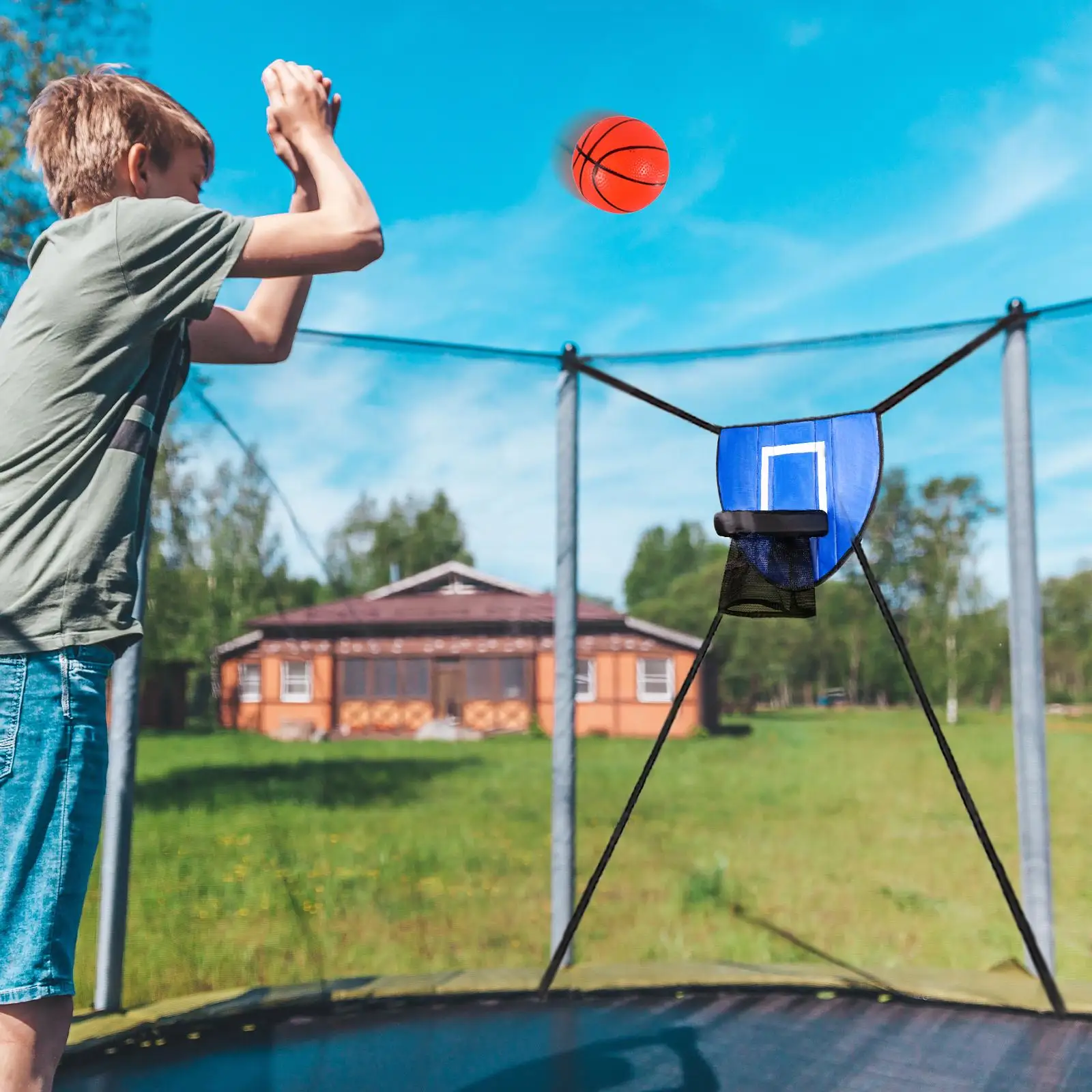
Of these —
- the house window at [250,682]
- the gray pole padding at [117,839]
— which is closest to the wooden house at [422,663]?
the house window at [250,682]

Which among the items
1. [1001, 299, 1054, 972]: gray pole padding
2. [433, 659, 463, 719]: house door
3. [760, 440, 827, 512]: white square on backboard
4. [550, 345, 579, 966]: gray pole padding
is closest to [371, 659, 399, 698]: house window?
[433, 659, 463, 719]: house door

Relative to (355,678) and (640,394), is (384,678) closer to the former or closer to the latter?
(355,678)

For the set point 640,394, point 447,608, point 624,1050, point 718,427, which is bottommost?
point 624,1050

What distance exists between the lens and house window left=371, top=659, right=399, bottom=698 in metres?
2.45

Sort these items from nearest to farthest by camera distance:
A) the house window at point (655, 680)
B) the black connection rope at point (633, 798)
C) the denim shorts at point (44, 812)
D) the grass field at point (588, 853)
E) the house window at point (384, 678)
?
the denim shorts at point (44, 812) < the black connection rope at point (633, 798) < the grass field at point (588, 853) < the house window at point (384, 678) < the house window at point (655, 680)

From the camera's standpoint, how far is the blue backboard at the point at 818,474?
1940mm

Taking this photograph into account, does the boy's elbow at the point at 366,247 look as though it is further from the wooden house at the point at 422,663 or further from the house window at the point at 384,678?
the house window at the point at 384,678

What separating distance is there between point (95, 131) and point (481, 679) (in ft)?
6.07

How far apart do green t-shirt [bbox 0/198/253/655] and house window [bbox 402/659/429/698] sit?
161 centimetres

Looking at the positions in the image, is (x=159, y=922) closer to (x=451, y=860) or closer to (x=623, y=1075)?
(x=623, y=1075)

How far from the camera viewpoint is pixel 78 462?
2.78ft

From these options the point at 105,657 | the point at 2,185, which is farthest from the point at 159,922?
the point at 2,185

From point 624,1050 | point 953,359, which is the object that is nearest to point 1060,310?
point 953,359

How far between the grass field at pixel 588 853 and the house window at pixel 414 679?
26 cm
